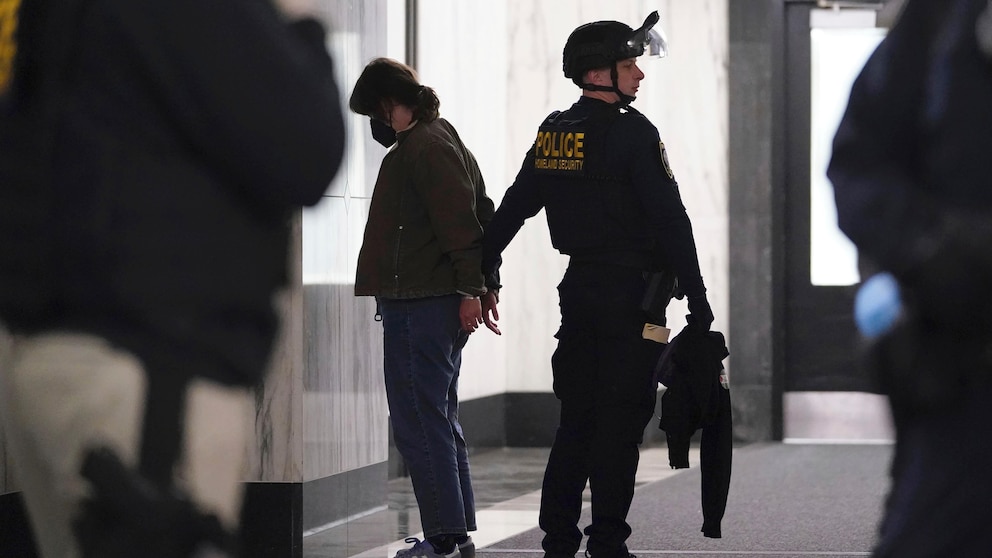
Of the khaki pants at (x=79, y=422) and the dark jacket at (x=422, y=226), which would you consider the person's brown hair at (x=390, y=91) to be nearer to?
the dark jacket at (x=422, y=226)

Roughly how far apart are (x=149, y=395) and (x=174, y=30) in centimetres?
38

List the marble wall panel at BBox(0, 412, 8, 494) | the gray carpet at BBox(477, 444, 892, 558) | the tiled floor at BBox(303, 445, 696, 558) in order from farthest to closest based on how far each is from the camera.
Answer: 1. the gray carpet at BBox(477, 444, 892, 558)
2. the tiled floor at BBox(303, 445, 696, 558)
3. the marble wall panel at BBox(0, 412, 8, 494)

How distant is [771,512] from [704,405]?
2198 millimetres

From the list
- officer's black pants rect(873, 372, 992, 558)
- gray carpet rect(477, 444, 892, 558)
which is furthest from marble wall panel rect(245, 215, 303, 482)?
officer's black pants rect(873, 372, 992, 558)

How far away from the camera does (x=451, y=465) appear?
503 centimetres

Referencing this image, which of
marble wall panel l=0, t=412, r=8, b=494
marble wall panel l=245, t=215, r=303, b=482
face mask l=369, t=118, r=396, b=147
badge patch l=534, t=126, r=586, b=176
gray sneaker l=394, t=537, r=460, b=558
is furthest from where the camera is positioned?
face mask l=369, t=118, r=396, b=147

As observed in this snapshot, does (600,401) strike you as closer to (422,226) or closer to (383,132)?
(422,226)

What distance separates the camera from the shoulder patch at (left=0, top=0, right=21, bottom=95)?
5.70 ft

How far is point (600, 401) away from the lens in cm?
476

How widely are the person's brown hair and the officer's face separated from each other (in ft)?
2.05

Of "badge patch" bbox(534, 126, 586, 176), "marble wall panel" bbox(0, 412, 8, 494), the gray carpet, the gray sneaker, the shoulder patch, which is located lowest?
the gray carpet

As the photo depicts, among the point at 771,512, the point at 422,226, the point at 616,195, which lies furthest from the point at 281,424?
the point at 771,512

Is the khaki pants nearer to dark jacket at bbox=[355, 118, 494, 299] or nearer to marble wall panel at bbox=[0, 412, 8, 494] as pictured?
marble wall panel at bbox=[0, 412, 8, 494]

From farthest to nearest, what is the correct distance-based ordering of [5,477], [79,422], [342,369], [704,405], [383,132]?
[342,369], [383,132], [704,405], [5,477], [79,422]
